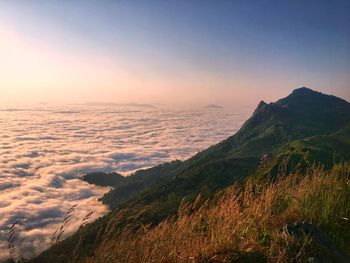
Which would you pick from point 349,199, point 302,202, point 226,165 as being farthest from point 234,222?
point 226,165

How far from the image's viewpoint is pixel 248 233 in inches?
218

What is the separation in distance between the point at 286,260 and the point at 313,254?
0.40 metres

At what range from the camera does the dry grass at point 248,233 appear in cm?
480

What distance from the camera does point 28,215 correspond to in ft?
597

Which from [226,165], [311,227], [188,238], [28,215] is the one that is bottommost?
[28,215]

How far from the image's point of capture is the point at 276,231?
17.0 feet

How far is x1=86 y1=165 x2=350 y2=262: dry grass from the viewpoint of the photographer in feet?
15.7

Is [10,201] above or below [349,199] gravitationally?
below

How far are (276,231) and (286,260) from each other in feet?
2.00

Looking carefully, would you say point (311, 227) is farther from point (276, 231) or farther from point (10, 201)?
point (10, 201)

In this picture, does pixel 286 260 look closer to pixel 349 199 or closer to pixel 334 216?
pixel 334 216

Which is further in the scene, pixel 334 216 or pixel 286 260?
pixel 334 216

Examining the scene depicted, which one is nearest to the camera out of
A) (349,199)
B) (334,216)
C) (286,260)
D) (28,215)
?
(286,260)

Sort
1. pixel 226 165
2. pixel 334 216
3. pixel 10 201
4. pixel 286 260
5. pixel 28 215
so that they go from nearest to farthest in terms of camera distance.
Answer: pixel 286 260
pixel 334 216
pixel 226 165
pixel 28 215
pixel 10 201
